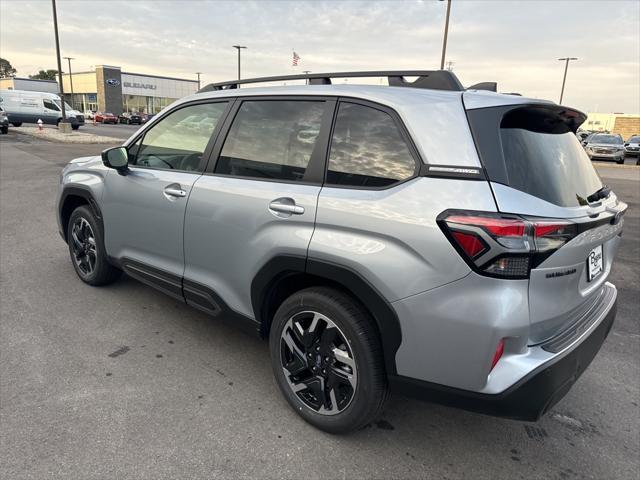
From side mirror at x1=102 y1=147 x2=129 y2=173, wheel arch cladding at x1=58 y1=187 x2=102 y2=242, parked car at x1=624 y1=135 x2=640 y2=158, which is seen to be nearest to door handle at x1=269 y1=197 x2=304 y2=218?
side mirror at x1=102 y1=147 x2=129 y2=173

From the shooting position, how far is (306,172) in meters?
2.50

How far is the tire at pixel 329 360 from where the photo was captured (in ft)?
7.25

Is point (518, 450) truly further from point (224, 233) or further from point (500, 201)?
point (224, 233)

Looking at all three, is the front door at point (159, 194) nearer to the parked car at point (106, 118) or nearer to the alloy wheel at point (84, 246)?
the alloy wheel at point (84, 246)

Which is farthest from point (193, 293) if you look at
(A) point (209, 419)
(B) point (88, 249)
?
(B) point (88, 249)

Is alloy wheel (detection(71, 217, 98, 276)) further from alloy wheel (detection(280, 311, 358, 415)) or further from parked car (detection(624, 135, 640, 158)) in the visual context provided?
parked car (detection(624, 135, 640, 158))

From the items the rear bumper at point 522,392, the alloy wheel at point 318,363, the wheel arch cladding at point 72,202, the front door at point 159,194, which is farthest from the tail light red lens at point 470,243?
the wheel arch cladding at point 72,202

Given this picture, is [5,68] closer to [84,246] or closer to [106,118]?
[106,118]

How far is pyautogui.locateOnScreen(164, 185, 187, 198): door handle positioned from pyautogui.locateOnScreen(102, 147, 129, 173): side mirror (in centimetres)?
61

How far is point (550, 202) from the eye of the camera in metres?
2.00

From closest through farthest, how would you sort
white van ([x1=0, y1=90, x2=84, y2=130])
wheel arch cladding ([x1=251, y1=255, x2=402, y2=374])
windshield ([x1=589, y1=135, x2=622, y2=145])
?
wheel arch cladding ([x1=251, y1=255, x2=402, y2=374])
windshield ([x1=589, y1=135, x2=622, y2=145])
white van ([x1=0, y1=90, x2=84, y2=130])

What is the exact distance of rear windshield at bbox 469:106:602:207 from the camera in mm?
1965

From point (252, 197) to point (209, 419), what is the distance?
126cm

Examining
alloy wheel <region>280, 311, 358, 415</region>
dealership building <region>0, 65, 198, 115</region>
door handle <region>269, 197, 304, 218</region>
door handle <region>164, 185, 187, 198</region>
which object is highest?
dealership building <region>0, 65, 198, 115</region>
